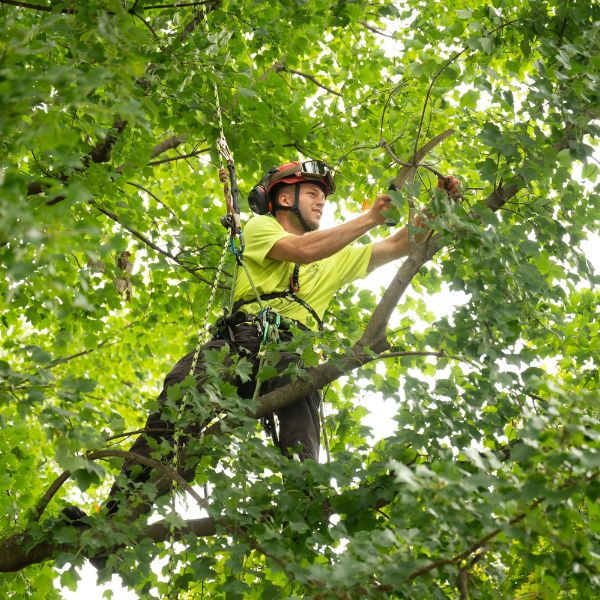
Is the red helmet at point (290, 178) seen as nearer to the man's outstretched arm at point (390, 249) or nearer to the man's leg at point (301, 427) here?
the man's outstretched arm at point (390, 249)

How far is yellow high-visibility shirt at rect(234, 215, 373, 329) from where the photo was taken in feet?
14.4

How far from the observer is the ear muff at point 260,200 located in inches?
192

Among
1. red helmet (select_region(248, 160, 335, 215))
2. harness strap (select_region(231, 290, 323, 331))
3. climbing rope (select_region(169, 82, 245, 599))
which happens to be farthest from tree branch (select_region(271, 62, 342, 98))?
harness strap (select_region(231, 290, 323, 331))

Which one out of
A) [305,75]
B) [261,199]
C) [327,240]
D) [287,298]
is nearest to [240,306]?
[287,298]

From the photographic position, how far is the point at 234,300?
4594mm

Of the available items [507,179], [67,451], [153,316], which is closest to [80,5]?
[67,451]

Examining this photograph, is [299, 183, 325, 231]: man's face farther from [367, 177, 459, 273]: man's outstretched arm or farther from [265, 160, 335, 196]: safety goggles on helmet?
[367, 177, 459, 273]: man's outstretched arm

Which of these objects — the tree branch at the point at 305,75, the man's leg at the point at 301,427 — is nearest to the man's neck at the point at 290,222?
the man's leg at the point at 301,427

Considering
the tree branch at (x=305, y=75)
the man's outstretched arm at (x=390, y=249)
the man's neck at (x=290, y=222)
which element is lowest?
the man's outstretched arm at (x=390, y=249)

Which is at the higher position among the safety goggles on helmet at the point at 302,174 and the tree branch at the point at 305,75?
the tree branch at the point at 305,75

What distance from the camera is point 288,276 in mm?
4473

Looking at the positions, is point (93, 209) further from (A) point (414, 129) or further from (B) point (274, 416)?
(B) point (274, 416)

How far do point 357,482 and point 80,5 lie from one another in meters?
2.02

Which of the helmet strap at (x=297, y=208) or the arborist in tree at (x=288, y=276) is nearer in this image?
the arborist in tree at (x=288, y=276)
